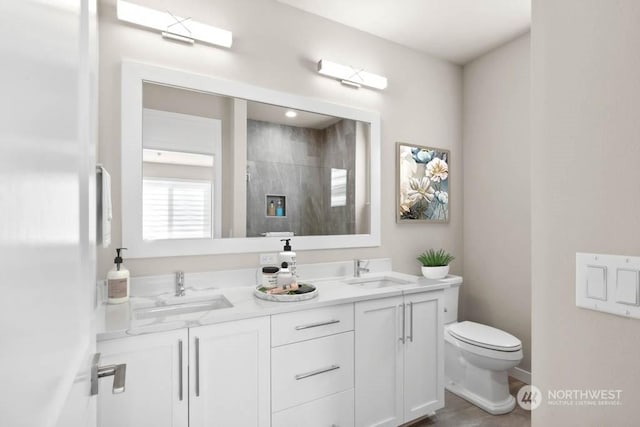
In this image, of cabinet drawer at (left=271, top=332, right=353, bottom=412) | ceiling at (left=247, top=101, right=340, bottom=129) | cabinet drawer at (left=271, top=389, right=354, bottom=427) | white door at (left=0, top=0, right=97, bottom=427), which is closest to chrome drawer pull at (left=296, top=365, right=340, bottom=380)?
cabinet drawer at (left=271, top=332, right=353, bottom=412)

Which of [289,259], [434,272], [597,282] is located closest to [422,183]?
[434,272]

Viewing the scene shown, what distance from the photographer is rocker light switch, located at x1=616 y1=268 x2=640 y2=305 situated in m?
0.64

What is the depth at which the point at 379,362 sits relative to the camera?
71.6 inches

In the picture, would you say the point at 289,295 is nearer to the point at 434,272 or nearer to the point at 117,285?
the point at 117,285

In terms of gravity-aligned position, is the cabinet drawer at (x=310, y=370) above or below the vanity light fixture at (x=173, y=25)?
below

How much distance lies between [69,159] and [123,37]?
1.66 m

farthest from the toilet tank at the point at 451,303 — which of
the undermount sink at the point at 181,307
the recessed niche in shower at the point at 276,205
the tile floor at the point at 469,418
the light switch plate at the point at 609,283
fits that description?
the light switch plate at the point at 609,283

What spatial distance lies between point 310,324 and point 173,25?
5.69 ft

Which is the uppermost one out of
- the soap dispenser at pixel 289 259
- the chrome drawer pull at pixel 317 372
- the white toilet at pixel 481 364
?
the soap dispenser at pixel 289 259

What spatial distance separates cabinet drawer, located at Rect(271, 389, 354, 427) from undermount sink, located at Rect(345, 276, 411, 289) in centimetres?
72

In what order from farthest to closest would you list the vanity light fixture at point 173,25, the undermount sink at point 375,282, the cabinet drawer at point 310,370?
the undermount sink at point 375,282 < the vanity light fixture at point 173,25 < the cabinet drawer at point 310,370

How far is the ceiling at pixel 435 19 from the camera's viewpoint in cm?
222

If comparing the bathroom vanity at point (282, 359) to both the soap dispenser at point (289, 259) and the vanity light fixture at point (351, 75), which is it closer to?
the soap dispenser at point (289, 259)

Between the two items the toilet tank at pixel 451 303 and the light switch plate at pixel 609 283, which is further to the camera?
the toilet tank at pixel 451 303
